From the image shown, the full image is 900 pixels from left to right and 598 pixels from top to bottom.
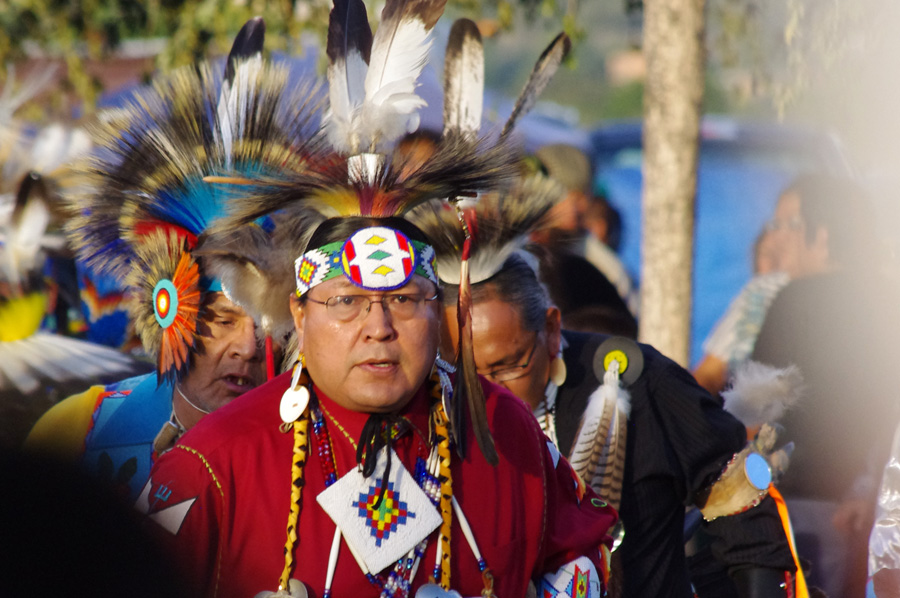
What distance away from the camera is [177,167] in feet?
8.55

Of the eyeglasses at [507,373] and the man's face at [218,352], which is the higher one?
the man's face at [218,352]

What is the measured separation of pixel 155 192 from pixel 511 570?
4.35ft

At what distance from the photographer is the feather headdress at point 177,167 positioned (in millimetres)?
2461

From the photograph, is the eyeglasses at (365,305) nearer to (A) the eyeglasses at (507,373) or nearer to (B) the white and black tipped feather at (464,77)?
(B) the white and black tipped feather at (464,77)

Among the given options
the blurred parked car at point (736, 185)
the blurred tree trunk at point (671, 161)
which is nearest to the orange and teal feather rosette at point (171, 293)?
the blurred tree trunk at point (671, 161)

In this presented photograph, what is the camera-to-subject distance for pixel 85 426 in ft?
9.59

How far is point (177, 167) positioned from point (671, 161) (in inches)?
80.6

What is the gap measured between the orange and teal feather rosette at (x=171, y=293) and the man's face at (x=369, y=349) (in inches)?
27.4

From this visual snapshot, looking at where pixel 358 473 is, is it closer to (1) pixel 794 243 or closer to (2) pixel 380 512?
(2) pixel 380 512

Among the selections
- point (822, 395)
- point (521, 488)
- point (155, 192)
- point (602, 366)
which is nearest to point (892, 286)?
point (822, 395)

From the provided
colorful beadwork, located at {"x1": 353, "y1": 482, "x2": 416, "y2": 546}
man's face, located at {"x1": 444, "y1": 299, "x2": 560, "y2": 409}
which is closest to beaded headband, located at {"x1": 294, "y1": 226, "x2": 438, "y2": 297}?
colorful beadwork, located at {"x1": 353, "y1": 482, "x2": 416, "y2": 546}

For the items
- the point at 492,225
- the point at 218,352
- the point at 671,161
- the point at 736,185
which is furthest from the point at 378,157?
the point at 736,185

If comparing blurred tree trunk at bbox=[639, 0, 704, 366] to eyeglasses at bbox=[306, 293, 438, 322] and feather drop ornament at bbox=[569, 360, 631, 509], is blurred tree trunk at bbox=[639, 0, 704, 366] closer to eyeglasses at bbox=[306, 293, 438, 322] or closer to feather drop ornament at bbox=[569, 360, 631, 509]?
feather drop ornament at bbox=[569, 360, 631, 509]

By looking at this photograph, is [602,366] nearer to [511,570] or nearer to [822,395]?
[511,570]
